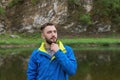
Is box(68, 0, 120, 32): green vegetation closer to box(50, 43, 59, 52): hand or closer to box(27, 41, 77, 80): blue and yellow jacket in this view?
box(27, 41, 77, 80): blue and yellow jacket

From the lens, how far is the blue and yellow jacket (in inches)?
222

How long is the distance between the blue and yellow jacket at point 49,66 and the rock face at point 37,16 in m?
48.0

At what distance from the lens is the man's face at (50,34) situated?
5660 mm

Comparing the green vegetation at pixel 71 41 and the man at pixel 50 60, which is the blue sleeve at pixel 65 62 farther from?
the green vegetation at pixel 71 41

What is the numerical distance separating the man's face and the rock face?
1893 inches

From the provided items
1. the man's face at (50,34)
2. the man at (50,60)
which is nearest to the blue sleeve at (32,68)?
the man at (50,60)

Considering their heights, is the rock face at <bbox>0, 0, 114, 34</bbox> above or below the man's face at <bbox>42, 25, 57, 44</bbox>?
below

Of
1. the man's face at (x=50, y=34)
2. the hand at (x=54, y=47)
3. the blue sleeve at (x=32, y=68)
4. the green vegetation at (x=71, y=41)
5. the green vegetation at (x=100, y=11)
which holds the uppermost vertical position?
the man's face at (x=50, y=34)

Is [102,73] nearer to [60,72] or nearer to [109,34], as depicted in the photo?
[60,72]

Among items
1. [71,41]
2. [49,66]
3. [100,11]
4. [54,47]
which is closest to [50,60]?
[49,66]

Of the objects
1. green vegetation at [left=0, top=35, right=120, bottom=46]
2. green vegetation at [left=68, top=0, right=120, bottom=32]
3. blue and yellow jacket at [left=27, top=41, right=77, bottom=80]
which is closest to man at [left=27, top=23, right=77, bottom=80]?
blue and yellow jacket at [left=27, top=41, right=77, bottom=80]

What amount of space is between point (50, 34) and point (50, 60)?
1.17 ft

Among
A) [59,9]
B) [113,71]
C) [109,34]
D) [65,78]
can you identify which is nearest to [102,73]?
Result: [113,71]

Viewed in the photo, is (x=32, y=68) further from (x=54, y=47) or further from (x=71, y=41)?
(x=71, y=41)
